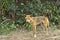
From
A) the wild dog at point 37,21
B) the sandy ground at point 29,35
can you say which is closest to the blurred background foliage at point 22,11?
the sandy ground at point 29,35

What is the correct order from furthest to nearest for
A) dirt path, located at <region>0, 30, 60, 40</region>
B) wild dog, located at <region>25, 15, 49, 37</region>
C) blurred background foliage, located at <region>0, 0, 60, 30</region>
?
1. blurred background foliage, located at <region>0, 0, 60, 30</region>
2. wild dog, located at <region>25, 15, 49, 37</region>
3. dirt path, located at <region>0, 30, 60, 40</region>

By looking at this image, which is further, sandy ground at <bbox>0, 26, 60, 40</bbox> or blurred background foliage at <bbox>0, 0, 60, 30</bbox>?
blurred background foliage at <bbox>0, 0, 60, 30</bbox>

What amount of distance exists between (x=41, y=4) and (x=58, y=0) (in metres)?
1.35

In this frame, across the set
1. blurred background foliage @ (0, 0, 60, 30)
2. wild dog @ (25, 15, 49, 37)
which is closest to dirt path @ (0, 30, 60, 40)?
wild dog @ (25, 15, 49, 37)

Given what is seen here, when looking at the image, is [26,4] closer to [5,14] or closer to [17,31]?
[5,14]

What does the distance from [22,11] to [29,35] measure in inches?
79.2

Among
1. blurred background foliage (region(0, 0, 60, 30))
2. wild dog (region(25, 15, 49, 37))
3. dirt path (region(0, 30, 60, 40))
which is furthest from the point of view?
blurred background foliage (region(0, 0, 60, 30))

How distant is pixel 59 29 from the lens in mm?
11727

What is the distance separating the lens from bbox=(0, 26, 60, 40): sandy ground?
1027 cm

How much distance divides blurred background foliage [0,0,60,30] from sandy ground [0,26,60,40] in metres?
0.91

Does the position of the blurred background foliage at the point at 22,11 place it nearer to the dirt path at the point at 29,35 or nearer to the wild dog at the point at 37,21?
the dirt path at the point at 29,35

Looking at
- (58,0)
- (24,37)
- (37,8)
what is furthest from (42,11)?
(24,37)

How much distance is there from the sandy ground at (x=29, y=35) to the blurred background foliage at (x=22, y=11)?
907 millimetres

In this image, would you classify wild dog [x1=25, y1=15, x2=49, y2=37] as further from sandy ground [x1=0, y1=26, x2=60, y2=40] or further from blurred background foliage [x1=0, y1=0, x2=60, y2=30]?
blurred background foliage [x1=0, y1=0, x2=60, y2=30]
